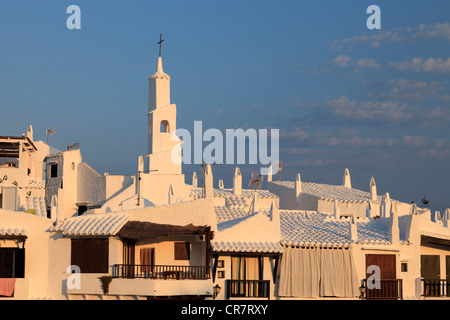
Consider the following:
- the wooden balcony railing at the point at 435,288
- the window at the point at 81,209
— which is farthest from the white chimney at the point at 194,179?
the wooden balcony railing at the point at 435,288

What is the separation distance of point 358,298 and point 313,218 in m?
6.82

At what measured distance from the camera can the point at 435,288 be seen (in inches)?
1469

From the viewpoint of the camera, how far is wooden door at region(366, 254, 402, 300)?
118 ft

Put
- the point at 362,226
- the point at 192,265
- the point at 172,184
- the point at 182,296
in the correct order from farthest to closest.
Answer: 1. the point at 172,184
2. the point at 362,226
3. the point at 192,265
4. the point at 182,296

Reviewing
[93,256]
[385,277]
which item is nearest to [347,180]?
[385,277]

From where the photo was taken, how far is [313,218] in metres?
41.3

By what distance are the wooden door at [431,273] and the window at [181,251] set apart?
Result: 39.7 ft

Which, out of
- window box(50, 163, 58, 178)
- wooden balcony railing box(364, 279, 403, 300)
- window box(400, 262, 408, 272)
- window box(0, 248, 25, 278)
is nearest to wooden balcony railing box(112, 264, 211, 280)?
window box(0, 248, 25, 278)

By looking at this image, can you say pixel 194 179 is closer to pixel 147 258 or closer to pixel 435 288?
pixel 147 258

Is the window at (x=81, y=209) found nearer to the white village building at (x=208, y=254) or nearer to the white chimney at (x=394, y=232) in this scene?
the white village building at (x=208, y=254)

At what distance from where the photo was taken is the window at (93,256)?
3281 centimetres

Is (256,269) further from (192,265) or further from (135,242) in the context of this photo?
(135,242)

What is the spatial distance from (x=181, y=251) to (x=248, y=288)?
3.65 metres
